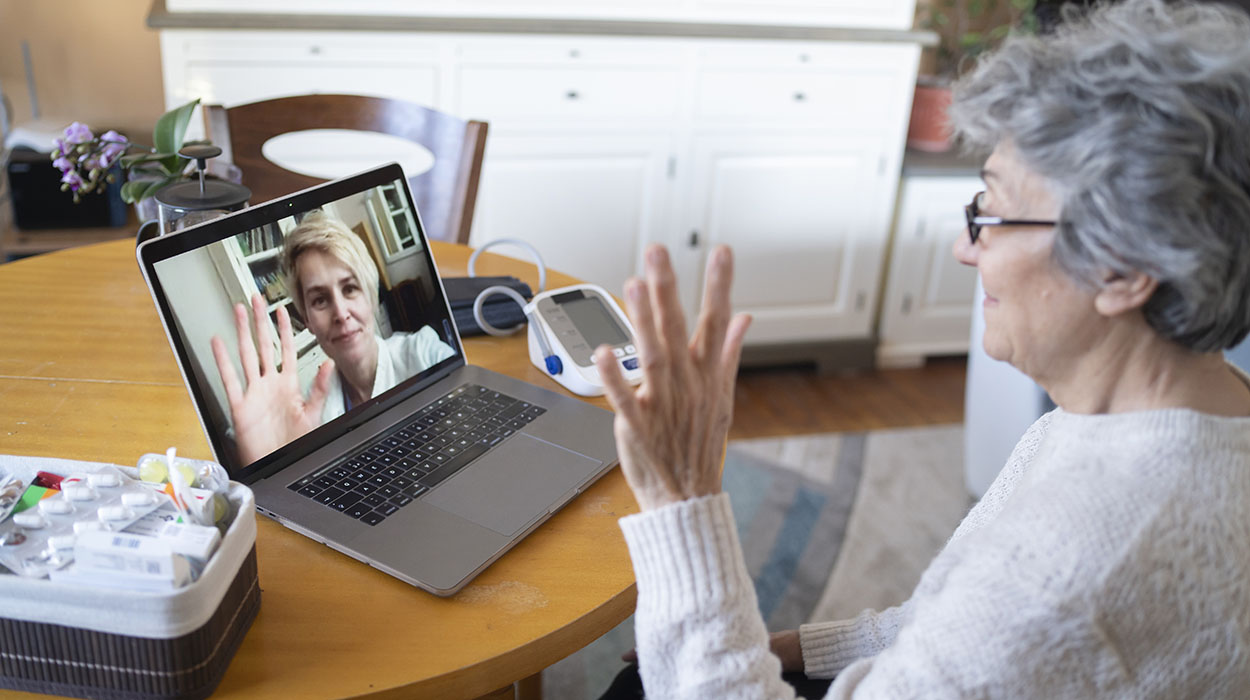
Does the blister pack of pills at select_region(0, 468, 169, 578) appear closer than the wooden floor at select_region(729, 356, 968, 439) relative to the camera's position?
→ Yes

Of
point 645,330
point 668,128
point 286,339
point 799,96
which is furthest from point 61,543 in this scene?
point 799,96

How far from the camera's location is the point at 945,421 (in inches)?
114

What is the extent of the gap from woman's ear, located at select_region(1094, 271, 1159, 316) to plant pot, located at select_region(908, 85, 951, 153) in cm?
233

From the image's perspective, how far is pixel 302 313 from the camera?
3.27 feet

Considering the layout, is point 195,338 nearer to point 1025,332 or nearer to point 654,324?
point 654,324

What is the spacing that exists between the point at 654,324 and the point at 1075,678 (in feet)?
1.30

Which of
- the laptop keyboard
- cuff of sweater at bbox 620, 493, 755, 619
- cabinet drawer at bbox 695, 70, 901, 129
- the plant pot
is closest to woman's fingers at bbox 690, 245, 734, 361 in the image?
cuff of sweater at bbox 620, 493, 755, 619

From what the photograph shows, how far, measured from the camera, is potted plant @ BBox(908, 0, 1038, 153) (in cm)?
298

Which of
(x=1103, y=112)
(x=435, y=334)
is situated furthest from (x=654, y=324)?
(x=435, y=334)

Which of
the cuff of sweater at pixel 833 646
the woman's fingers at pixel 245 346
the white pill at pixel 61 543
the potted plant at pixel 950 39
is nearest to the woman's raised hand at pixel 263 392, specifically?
the woman's fingers at pixel 245 346

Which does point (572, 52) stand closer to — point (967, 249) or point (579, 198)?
point (579, 198)

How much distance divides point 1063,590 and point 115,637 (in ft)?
2.15

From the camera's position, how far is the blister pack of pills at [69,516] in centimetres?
68

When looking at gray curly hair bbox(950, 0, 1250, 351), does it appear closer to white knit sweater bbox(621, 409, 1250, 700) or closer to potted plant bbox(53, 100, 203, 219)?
white knit sweater bbox(621, 409, 1250, 700)
